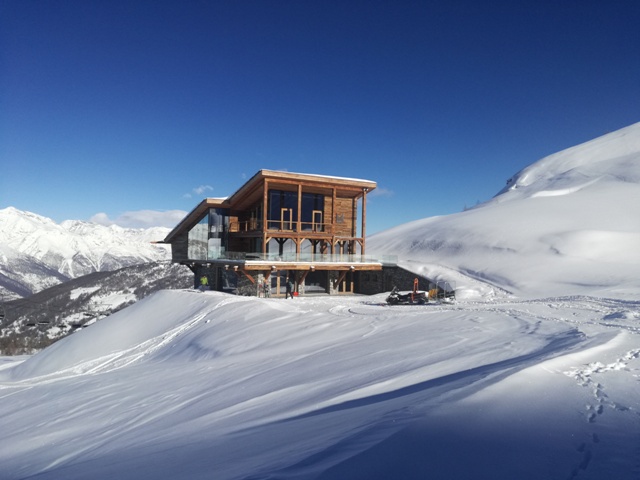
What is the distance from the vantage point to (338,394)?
18.1ft

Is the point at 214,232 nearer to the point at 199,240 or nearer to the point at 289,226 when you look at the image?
the point at 199,240

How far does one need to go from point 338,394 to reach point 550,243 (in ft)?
83.1

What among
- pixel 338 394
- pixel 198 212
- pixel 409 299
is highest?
pixel 198 212

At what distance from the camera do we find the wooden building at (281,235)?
2345 centimetres

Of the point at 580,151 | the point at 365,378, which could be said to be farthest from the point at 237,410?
the point at 580,151

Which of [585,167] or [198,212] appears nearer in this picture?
[198,212]

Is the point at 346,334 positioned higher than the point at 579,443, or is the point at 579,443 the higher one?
the point at 579,443

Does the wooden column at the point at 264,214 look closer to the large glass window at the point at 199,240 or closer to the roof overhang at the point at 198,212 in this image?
the roof overhang at the point at 198,212

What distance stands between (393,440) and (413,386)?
2.13m

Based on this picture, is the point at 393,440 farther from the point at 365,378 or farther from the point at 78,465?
the point at 78,465

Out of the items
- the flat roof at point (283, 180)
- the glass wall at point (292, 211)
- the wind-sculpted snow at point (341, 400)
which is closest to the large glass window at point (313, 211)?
the glass wall at point (292, 211)

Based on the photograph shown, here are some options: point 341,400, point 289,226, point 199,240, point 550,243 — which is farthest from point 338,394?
point 199,240

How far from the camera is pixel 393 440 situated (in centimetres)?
331

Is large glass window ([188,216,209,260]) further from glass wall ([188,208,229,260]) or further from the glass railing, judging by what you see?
the glass railing
